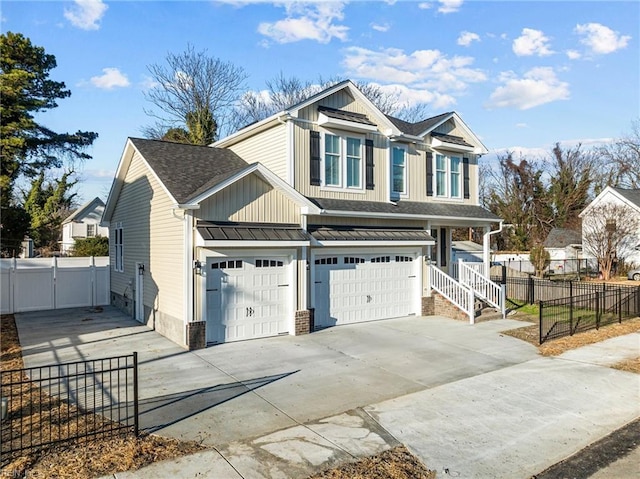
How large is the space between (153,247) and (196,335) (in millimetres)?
3741

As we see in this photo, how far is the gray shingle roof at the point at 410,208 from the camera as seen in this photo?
13435 mm

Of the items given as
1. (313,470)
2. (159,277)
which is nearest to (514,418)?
(313,470)

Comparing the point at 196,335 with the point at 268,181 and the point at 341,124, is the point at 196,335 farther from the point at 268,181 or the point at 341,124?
the point at 341,124

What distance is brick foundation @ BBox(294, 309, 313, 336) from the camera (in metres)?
12.2

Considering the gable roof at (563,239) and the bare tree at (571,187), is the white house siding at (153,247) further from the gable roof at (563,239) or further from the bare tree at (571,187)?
the bare tree at (571,187)

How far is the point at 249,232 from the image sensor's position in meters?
11.3

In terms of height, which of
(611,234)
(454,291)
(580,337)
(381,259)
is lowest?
(580,337)

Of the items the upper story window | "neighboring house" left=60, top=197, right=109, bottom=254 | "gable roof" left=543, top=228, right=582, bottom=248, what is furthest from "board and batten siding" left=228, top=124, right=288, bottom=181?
"gable roof" left=543, top=228, right=582, bottom=248

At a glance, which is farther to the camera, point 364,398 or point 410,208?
point 410,208

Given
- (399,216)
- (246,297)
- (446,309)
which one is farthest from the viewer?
(446,309)

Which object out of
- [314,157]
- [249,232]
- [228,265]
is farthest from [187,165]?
[314,157]

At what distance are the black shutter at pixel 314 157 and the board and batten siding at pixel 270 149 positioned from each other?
2.72ft

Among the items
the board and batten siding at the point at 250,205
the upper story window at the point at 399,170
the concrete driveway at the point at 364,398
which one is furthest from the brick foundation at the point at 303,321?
the upper story window at the point at 399,170

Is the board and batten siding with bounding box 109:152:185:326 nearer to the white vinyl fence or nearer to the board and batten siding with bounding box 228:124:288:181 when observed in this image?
the white vinyl fence
